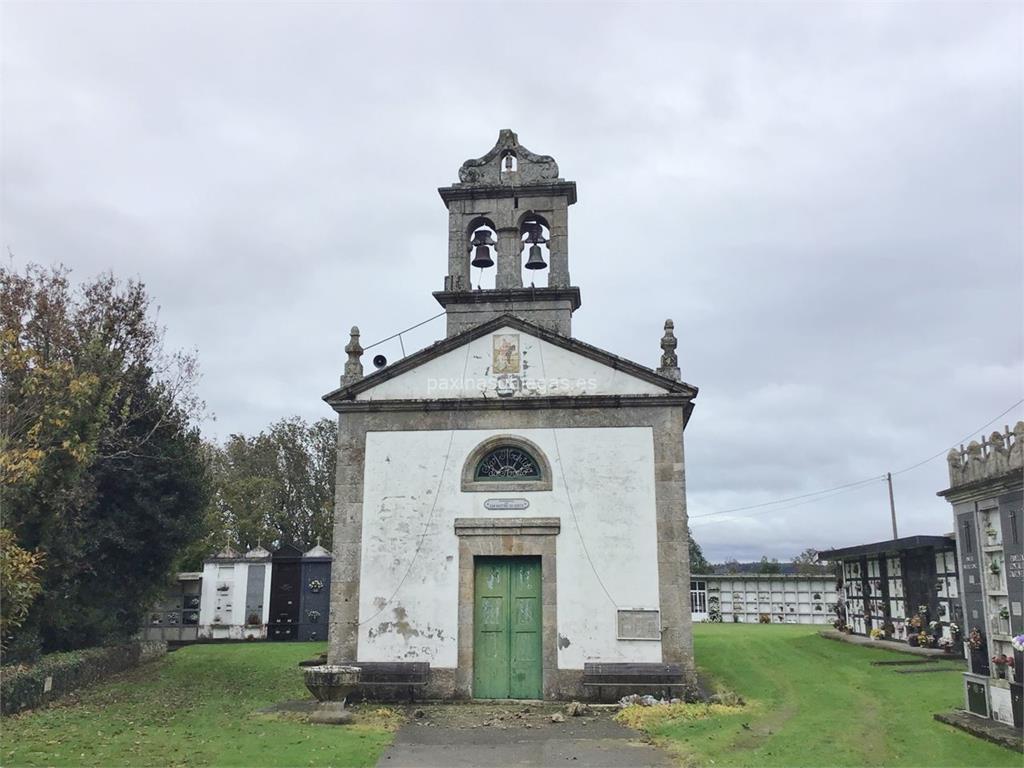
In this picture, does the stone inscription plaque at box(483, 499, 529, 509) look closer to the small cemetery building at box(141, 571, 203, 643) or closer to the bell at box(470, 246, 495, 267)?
the bell at box(470, 246, 495, 267)

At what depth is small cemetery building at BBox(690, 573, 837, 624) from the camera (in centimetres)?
3828

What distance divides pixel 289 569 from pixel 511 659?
47.9 ft

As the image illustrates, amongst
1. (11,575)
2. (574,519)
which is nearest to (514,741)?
(574,519)

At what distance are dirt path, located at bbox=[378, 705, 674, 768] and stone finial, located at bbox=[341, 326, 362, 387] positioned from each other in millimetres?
5919

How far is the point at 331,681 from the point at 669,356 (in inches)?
312

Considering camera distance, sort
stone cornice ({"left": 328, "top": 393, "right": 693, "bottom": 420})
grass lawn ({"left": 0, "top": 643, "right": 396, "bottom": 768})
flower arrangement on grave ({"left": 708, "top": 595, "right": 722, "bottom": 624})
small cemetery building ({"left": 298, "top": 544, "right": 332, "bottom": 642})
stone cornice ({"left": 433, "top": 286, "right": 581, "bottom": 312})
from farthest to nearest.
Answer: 1. flower arrangement on grave ({"left": 708, "top": 595, "right": 722, "bottom": 624})
2. small cemetery building ({"left": 298, "top": 544, "right": 332, "bottom": 642})
3. stone cornice ({"left": 433, "top": 286, "right": 581, "bottom": 312})
4. stone cornice ({"left": 328, "top": 393, "right": 693, "bottom": 420})
5. grass lawn ({"left": 0, "top": 643, "right": 396, "bottom": 768})

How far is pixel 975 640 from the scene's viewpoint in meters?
10.7

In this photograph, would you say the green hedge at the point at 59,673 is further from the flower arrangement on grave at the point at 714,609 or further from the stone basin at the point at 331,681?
the flower arrangement on grave at the point at 714,609

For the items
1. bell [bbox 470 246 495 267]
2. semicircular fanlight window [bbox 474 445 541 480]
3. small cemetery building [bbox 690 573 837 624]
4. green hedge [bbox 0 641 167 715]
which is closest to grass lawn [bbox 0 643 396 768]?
green hedge [bbox 0 641 167 715]

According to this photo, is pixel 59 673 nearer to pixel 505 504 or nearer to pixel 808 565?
pixel 505 504

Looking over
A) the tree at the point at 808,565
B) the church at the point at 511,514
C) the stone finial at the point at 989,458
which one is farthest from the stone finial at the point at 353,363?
the tree at the point at 808,565

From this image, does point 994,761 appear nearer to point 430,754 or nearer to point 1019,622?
point 1019,622

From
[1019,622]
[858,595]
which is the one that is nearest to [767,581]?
[858,595]

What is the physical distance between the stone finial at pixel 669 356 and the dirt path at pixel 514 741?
19.0 feet
